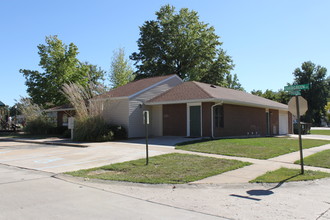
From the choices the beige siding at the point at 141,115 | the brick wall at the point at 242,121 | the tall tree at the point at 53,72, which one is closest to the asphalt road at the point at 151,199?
the beige siding at the point at 141,115

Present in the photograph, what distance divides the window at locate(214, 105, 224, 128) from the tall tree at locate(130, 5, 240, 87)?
1886 cm

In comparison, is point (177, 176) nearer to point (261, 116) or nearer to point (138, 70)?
point (261, 116)

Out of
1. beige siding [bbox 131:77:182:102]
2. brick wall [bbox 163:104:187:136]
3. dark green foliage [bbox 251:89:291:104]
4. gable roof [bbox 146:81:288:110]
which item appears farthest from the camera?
dark green foliage [bbox 251:89:291:104]

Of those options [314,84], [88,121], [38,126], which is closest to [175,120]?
[88,121]

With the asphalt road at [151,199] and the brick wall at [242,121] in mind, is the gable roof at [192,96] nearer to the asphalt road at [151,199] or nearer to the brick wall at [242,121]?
the brick wall at [242,121]

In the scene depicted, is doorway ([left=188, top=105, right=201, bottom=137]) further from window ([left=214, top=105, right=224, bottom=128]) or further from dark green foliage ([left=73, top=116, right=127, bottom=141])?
dark green foliage ([left=73, top=116, right=127, bottom=141])

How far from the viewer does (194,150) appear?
12906 millimetres

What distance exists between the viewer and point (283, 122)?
29203mm

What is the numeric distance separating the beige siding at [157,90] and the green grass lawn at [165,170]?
10.3m

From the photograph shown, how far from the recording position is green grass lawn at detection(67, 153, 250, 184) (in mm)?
7637

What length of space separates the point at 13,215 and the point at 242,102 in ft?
57.1

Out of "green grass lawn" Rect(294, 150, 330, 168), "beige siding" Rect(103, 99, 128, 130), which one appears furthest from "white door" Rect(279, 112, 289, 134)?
"green grass lawn" Rect(294, 150, 330, 168)

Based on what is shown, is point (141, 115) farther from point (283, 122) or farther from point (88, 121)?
point (283, 122)

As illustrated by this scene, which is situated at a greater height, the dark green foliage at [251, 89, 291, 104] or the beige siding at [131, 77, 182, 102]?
the dark green foliage at [251, 89, 291, 104]
